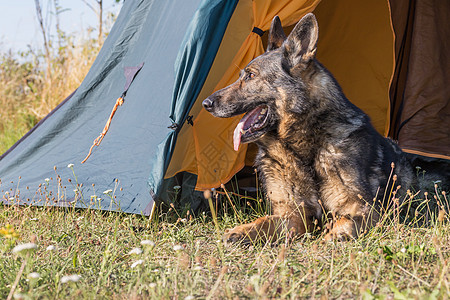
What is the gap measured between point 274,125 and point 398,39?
8.13 feet

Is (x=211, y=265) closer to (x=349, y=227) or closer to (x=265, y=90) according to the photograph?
(x=349, y=227)

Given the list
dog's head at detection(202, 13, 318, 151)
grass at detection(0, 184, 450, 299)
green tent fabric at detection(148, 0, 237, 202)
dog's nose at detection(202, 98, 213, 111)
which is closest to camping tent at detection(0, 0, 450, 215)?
green tent fabric at detection(148, 0, 237, 202)

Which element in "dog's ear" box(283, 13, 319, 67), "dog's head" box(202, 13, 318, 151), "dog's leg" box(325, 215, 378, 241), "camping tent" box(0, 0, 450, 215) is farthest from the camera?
"camping tent" box(0, 0, 450, 215)

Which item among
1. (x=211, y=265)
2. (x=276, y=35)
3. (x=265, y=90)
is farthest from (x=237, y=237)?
(x=276, y=35)

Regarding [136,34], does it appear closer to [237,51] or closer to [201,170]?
[237,51]

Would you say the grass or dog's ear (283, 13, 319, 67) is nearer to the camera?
the grass

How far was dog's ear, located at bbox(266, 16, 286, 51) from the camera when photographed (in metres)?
3.11

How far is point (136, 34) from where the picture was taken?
12.9 ft

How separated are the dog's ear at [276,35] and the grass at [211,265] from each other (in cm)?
116

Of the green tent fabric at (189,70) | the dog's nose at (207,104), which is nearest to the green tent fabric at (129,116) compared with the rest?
the green tent fabric at (189,70)

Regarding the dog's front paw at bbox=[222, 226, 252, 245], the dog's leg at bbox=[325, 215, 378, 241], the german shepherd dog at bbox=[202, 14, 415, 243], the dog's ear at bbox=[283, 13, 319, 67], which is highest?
the dog's ear at bbox=[283, 13, 319, 67]

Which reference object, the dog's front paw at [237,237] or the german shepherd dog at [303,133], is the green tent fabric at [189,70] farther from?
the dog's front paw at [237,237]

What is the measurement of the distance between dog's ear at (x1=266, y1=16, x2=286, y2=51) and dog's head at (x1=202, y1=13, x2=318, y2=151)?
20 centimetres

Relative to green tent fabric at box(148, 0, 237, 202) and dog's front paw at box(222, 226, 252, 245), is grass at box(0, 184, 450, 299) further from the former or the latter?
green tent fabric at box(148, 0, 237, 202)
